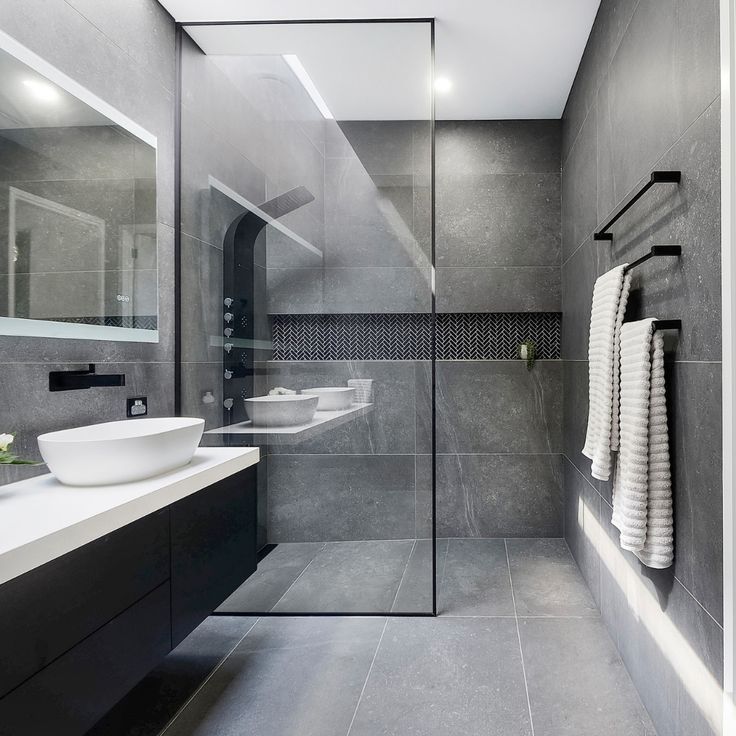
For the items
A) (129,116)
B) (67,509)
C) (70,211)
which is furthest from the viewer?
(129,116)

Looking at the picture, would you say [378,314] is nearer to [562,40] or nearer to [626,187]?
[626,187]

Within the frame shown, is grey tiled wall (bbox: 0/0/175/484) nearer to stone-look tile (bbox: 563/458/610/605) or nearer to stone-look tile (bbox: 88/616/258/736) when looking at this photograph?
stone-look tile (bbox: 88/616/258/736)

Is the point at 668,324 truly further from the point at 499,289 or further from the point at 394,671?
the point at 499,289

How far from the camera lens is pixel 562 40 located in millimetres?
2576

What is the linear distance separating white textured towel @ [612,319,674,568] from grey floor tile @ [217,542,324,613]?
1.34 m

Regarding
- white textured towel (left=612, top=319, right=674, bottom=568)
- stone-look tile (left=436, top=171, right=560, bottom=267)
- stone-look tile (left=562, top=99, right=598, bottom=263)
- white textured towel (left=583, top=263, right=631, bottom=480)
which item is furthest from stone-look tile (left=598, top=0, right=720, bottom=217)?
stone-look tile (left=436, top=171, right=560, bottom=267)

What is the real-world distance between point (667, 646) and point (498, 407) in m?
1.96

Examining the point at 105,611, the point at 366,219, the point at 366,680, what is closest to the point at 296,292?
the point at 366,219

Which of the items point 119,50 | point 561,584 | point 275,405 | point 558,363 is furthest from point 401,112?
point 561,584

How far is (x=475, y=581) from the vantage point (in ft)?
9.20

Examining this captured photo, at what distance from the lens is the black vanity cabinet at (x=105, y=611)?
43.3 inches

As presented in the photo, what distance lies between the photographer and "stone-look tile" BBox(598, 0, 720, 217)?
132 centimetres

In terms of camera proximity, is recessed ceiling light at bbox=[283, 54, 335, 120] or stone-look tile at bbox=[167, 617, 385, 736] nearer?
stone-look tile at bbox=[167, 617, 385, 736]

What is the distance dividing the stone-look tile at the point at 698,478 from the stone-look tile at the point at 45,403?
185cm
